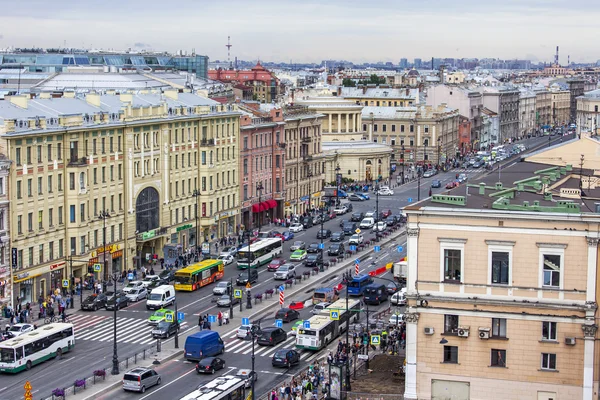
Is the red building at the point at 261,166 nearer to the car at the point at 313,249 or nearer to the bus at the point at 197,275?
the car at the point at 313,249

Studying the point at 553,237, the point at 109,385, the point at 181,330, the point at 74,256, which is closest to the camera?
the point at 553,237

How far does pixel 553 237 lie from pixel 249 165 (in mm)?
Result: 68361

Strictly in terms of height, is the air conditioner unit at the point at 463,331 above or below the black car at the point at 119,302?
above

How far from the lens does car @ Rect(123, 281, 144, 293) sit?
77.6 metres

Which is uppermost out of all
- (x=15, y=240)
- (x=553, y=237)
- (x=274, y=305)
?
(x=553, y=237)

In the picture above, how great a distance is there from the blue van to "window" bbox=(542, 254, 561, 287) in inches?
901

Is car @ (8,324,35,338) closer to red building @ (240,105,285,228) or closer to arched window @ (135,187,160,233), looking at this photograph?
arched window @ (135,187,160,233)

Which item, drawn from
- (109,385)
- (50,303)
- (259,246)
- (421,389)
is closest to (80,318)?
(50,303)

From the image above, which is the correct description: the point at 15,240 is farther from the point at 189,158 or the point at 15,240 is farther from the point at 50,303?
the point at 189,158

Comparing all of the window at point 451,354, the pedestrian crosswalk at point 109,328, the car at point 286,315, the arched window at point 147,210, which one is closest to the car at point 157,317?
the pedestrian crosswalk at point 109,328

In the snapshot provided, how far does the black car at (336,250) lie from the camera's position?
97.0m

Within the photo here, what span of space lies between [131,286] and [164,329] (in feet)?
40.0

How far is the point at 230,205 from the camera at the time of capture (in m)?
108

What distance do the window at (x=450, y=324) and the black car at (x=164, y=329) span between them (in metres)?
22.9
